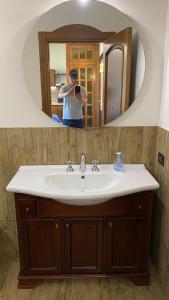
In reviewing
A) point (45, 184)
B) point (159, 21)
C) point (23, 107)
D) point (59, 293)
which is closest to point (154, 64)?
point (159, 21)

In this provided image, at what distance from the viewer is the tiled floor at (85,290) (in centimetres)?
190

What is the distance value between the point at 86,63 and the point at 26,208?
44.6 inches

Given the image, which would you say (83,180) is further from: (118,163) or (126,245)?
(126,245)

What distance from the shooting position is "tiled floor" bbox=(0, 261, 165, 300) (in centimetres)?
190

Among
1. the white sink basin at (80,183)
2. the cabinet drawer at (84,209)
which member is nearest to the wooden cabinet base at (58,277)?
the cabinet drawer at (84,209)

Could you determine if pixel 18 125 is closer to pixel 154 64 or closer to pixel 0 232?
pixel 0 232

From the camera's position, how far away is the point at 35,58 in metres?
1.88

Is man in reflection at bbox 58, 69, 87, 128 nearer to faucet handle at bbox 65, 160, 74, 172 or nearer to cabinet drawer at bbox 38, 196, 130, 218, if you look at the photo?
faucet handle at bbox 65, 160, 74, 172

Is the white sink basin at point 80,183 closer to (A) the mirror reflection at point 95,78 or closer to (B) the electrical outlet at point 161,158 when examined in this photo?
(B) the electrical outlet at point 161,158

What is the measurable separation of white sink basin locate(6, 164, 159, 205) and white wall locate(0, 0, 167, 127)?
38cm

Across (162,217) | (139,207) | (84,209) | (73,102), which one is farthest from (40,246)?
(73,102)

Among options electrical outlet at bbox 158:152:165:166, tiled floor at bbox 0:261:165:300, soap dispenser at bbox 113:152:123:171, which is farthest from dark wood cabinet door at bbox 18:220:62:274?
electrical outlet at bbox 158:152:165:166

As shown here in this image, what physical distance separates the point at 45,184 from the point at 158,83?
3.77 ft

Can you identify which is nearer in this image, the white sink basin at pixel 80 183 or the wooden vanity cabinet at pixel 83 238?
the white sink basin at pixel 80 183
